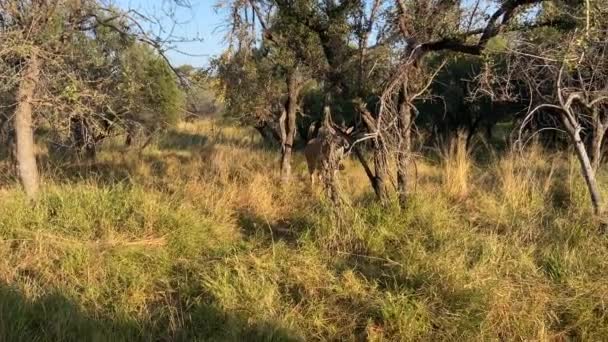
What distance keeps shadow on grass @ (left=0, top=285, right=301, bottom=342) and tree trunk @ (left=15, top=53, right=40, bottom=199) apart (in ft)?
8.38

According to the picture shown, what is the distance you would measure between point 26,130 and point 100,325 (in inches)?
140

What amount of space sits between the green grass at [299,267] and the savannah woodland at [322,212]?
0.02 meters

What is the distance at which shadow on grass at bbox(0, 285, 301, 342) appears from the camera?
3846mm

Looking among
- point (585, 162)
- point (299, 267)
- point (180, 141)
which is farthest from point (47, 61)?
point (180, 141)

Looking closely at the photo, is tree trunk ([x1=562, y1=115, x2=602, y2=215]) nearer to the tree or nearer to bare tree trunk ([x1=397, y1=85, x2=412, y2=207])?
bare tree trunk ([x1=397, y1=85, x2=412, y2=207])

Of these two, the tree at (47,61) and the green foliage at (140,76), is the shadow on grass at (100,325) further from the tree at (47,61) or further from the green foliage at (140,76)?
the green foliage at (140,76)

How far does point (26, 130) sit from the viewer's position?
6723 millimetres

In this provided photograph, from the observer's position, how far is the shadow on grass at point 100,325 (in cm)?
385

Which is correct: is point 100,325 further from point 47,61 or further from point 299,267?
point 47,61

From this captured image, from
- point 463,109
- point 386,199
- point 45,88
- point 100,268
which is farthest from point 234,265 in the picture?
point 463,109

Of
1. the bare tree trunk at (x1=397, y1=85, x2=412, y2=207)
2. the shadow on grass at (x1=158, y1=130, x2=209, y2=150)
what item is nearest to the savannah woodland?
the bare tree trunk at (x1=397, y1=85, x2=412, y2=207)

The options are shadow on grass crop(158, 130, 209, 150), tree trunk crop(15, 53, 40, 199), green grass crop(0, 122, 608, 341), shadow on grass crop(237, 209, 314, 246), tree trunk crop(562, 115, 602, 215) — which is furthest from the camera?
shadow on grass crop(158, 130, 209, 150)

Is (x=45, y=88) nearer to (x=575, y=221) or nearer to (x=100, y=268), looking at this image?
(x=100, y=268)

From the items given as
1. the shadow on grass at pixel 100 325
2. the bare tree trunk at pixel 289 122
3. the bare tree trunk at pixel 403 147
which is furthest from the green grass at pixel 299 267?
the bare tree trunk at pixel 289 122
